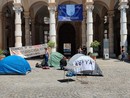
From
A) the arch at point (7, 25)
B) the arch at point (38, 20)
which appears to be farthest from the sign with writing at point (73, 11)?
the arch at point (7, 25)

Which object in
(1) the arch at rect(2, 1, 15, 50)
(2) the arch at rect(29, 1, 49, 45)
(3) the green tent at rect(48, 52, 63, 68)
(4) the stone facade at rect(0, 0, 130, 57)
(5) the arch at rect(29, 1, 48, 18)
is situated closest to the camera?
(3) the green tent at rect(48, 52, 63, 68)

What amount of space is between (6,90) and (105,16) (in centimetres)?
3406

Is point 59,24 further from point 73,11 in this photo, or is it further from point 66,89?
point 66,89

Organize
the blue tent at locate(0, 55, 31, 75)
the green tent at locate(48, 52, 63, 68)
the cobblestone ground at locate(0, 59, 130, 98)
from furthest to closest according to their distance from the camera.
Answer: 1. the green tent at locate(48, 52, 63, 68)
2. the blue tent at locate(0, 55, 31, 75)
3. the cobblestone ground at locate(0, 59, 130, 98)

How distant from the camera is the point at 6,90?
43.5 ft

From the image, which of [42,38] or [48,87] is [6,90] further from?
[42,38]

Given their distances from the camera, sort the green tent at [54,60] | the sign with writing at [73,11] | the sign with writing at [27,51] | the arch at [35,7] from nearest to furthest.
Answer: the green tent at [54,60] → the sign with writing at [27,51] → the sign with writing at [73,11] → the arch at [35,7]

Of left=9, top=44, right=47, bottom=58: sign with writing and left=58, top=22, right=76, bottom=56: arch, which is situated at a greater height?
left=58, top=22, right=76, bottom=56: arch

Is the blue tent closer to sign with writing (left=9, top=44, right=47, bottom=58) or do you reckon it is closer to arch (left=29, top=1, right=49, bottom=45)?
sign with writing (left=9, top=44, right=47, bottom=58)

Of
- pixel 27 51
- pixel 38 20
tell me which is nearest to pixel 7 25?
pixel 38 20

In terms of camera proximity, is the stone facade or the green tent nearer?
the green tent

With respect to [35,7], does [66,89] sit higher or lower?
lower

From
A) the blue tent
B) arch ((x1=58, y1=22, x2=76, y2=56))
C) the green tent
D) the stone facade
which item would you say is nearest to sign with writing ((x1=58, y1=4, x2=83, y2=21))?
the stone facade

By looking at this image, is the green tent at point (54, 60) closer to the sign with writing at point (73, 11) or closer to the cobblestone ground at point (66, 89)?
the cobblestone ground at point (66, 89)
